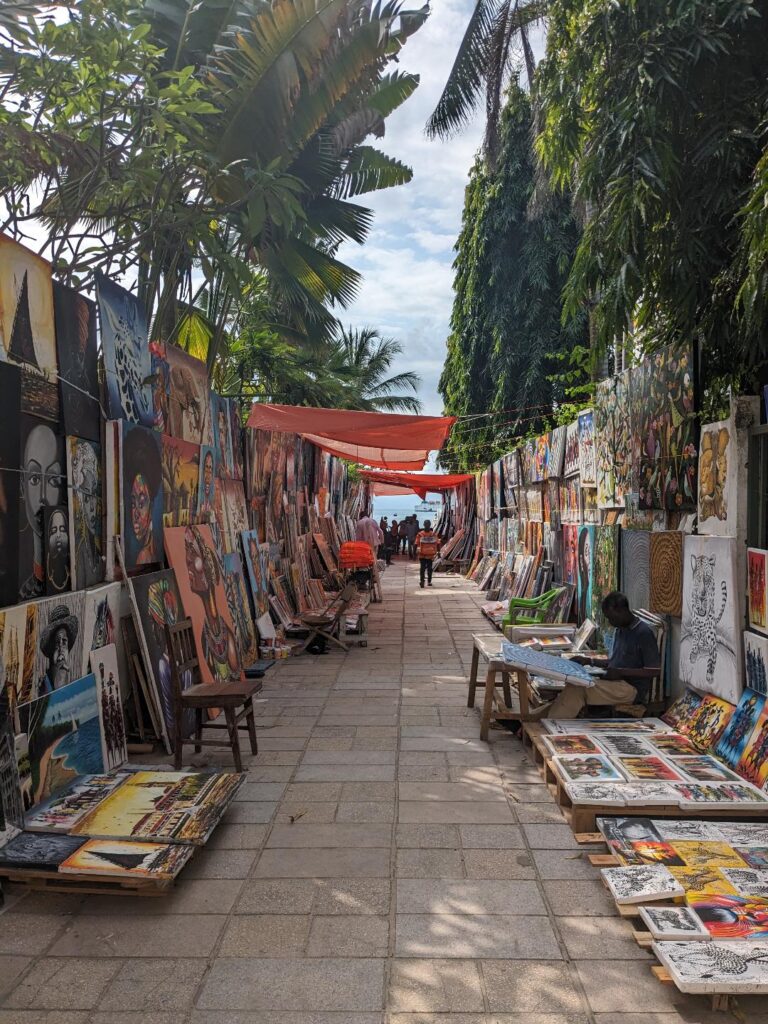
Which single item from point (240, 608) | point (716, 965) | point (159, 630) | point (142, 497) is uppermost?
point (142, 497)

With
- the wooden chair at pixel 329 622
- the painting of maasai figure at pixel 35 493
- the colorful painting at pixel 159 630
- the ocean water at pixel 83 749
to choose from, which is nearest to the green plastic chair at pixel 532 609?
the wooden chair at pixel 329 622

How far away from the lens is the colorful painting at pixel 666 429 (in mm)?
5934

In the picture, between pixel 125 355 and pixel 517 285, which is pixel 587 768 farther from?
pixel 517 285

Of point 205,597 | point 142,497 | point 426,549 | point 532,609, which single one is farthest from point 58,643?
point 426,549

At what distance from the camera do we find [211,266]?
746 cm

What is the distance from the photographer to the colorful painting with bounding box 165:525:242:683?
22.7ft

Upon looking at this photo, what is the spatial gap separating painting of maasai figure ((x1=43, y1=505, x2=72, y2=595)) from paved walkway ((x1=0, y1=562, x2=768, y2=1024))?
1.73 metres

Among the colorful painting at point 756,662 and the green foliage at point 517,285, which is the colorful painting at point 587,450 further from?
the green foliage at point 517,285

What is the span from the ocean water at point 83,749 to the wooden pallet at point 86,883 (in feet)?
2.90

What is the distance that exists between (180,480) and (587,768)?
435 centimetres

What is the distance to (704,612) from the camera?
5.48 m

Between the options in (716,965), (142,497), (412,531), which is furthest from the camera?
(412,531)

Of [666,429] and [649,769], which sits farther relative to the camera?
[666,429]

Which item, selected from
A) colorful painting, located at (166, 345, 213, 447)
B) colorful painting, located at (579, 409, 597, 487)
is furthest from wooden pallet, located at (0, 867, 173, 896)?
colorful painting, located at (579, 409, 597, 487)
